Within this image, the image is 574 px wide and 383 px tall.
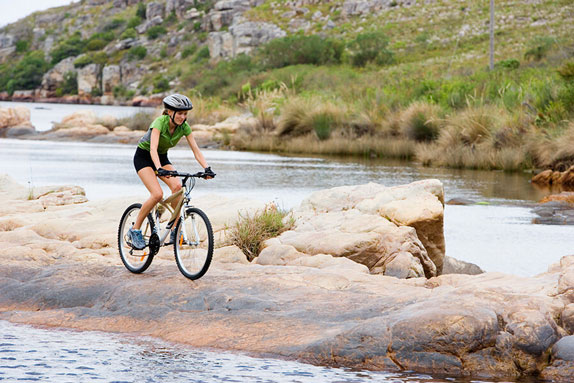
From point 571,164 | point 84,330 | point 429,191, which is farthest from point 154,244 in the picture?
point 571,164

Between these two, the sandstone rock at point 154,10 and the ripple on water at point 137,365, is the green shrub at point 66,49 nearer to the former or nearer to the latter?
the sandstone rock at point 154,10

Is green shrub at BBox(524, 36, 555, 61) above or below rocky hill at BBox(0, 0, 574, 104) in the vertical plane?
below

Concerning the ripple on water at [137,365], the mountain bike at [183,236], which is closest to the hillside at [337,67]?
the mountain bike at [183,236]

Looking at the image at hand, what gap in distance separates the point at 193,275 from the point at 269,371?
84.5 inches

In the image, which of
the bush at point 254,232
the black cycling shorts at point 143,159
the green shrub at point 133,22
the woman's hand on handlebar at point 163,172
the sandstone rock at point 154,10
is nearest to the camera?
the woman's hand on handlebar at point 163,172

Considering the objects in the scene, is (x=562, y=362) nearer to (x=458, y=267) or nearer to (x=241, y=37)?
(x=458, y=267)

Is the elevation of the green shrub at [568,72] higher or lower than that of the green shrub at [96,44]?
lower

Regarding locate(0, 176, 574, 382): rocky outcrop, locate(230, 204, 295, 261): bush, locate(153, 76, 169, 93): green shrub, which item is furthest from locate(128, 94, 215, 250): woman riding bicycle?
locate(153, 76, 169, 93): green shrub

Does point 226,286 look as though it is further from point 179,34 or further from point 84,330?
point 179,34

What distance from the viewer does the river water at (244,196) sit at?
696cm

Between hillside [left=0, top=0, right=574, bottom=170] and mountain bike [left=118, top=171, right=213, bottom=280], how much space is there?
15018mm

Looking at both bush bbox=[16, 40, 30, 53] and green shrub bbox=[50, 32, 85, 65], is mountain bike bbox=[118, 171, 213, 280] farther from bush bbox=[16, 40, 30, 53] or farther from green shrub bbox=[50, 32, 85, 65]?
bush bbox=[16, 40, 30, 53]

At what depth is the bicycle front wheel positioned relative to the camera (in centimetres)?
859

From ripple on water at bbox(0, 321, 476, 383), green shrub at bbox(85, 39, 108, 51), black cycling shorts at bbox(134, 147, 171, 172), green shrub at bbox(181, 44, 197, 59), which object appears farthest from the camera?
green shrub at bbox(85, 39, 108, 51)
